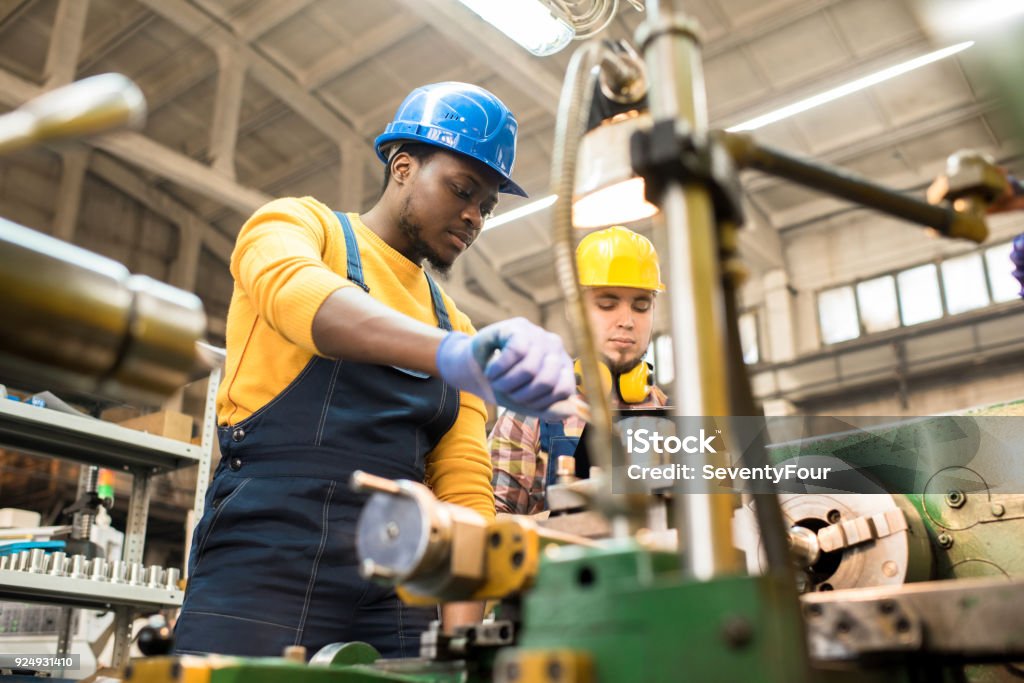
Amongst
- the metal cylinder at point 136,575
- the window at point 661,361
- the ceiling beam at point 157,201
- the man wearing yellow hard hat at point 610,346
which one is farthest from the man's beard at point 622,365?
the ceiling beam at point 157,201

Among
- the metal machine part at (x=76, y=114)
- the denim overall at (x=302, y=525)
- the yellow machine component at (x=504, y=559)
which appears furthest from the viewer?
the denim overall at (x=302, y=525)

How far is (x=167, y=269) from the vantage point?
7328 mm

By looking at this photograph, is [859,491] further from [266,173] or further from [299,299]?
[266,173]

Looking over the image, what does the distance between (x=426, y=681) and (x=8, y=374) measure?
405 millimetres

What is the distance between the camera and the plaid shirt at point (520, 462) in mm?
1944

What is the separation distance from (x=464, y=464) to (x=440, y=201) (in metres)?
0.45

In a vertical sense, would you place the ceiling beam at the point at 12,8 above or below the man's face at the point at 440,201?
above

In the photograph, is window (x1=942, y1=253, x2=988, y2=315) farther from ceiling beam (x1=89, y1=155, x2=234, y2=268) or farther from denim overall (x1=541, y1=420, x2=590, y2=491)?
ceiling beam (x1=89, y1=155, x2=234, y2=268)

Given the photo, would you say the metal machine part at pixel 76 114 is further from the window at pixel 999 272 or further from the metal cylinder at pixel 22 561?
the window at pixel 999 272

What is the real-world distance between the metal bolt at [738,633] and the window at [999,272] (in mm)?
6112

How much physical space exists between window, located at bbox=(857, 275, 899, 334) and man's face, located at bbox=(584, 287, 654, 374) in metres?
4.47

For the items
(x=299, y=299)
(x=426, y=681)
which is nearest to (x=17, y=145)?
(x=426, y=681)

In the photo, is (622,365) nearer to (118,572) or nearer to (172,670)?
(118,572)

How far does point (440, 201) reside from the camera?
5.09 ft
